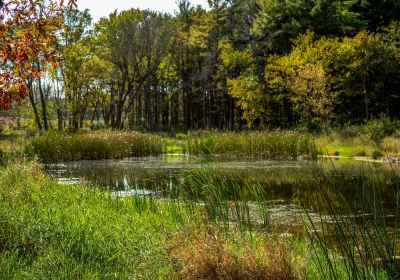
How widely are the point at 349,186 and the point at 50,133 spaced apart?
1598 centimetres

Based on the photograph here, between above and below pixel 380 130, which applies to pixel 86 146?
below

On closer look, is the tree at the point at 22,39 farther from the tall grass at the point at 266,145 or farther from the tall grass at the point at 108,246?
the tall grass at the point at 266,145

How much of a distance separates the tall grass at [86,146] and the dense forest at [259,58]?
13423 mm

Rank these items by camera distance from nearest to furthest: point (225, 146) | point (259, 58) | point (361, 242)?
point (361, 242) → point (225, 146) → point (259, 58)

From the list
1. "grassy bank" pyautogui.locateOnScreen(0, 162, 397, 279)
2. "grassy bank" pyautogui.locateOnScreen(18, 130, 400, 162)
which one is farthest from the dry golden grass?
"grassy bank" pyautogui.locateOnScreen(18, 130, 400, 162)

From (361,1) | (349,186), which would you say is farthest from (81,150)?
(361,1)

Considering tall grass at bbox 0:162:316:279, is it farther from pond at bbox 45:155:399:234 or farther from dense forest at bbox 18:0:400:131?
dense forest at bbox 18:0:400:131

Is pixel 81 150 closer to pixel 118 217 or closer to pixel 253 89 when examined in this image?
pixel 118 217

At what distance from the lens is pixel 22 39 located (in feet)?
18.1

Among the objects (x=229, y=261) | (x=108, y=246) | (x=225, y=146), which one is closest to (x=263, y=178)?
(x=225, y=146)

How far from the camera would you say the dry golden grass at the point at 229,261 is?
471 cm

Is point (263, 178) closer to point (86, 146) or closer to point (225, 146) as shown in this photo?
point (225, 146)

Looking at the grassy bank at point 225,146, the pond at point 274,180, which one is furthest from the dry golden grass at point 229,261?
the grassy bank at point 225,146

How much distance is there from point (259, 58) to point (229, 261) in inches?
1707
